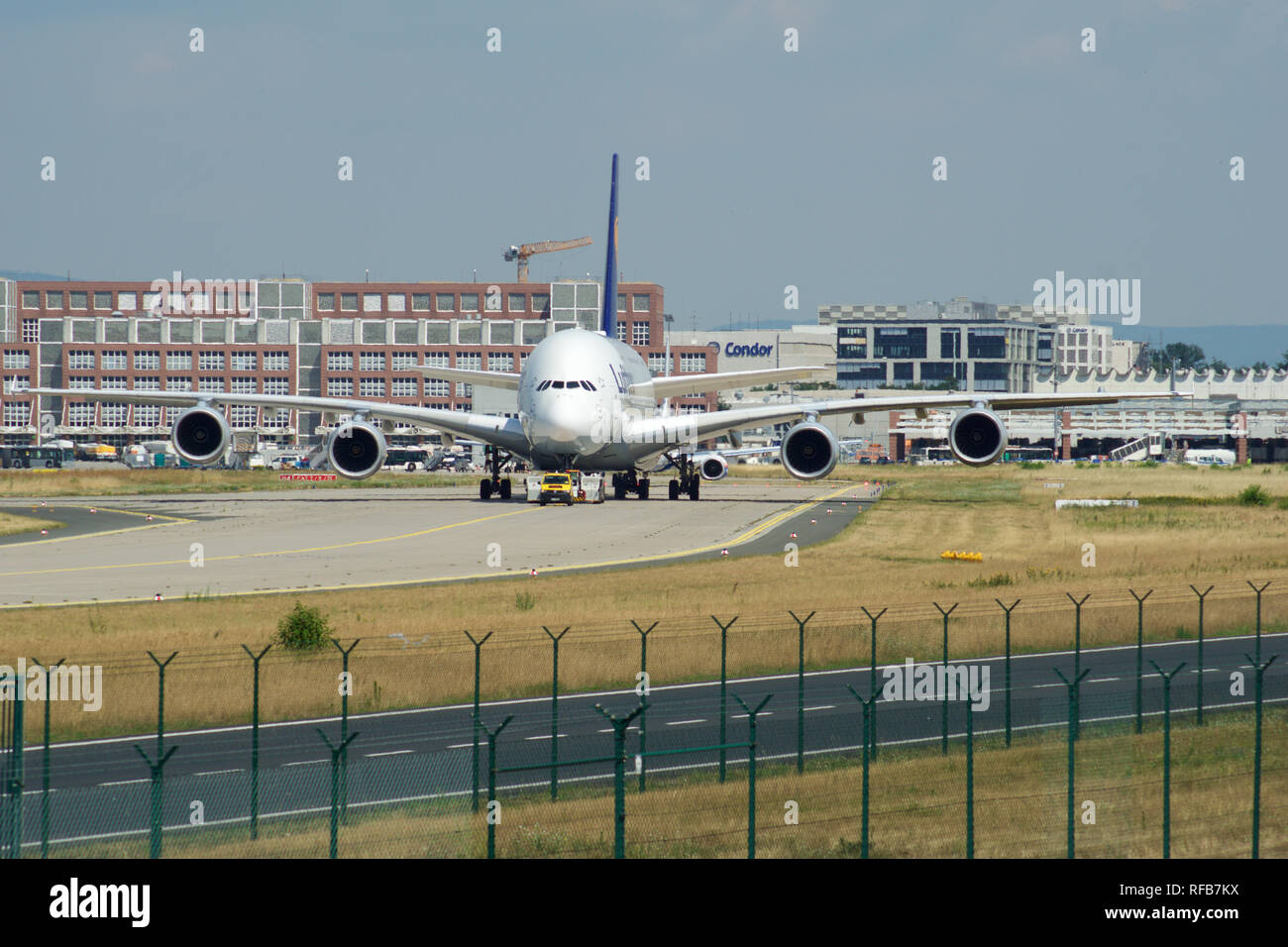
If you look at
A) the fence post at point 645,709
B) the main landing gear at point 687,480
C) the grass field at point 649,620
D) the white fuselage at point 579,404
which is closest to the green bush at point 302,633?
the grass field at point 649,620

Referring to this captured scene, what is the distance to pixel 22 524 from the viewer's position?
5866 cm

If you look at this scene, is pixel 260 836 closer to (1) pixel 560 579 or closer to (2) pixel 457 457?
(1) pixel 560 579

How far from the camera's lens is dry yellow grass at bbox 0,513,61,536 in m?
56.0

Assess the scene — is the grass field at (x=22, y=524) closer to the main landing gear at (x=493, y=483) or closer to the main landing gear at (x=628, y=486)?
the main landing gear at (x=493, y=483)

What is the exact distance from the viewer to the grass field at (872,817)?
583 inches

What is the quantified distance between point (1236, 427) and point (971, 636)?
163 meters

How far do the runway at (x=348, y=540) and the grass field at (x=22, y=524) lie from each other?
100cm

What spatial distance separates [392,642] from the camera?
2712 cm

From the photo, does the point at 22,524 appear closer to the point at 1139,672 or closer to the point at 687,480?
the point at 687,480

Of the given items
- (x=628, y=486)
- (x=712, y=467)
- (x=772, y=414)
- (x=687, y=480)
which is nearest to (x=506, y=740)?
(x=772, y=414)

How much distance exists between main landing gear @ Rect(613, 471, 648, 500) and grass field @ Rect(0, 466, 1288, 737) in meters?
24.0

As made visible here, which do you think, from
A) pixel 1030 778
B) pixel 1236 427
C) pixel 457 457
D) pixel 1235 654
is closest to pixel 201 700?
pixel 1030 778

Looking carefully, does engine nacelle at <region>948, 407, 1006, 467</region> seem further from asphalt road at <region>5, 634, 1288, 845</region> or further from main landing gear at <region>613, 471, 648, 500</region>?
asphalt road at <region>5, 634, 1288, 845</region>

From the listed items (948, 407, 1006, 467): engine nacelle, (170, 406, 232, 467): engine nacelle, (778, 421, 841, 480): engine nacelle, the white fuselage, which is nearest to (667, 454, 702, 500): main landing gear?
the white fuselage
